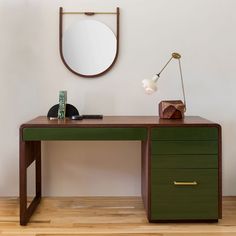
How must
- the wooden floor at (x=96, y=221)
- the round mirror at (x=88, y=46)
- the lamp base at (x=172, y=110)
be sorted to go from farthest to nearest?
the round mirror at (x=88, y=46)
the lamp base at (x=172, y=110)
the wooden floor at (x=96, y=221)

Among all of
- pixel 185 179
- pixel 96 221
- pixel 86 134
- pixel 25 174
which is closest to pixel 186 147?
pixel 185 179

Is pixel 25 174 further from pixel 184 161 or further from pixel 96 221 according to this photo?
pixel 184 161

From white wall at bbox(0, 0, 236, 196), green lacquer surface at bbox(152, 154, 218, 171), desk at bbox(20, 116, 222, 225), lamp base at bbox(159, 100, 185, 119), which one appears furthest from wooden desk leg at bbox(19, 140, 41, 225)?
lamp base at bbox(159, 100, 185, 119)

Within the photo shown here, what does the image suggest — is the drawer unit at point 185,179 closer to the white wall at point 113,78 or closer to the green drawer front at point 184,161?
the green drawer front at point 184,161

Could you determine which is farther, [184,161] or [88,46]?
[88,46]

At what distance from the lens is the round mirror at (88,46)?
2.68 meters

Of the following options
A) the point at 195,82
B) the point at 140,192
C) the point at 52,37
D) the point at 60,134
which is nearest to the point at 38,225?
the point at 60,134

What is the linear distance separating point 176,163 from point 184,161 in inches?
2.2

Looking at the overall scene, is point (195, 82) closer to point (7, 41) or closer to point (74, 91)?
point (74, 91)

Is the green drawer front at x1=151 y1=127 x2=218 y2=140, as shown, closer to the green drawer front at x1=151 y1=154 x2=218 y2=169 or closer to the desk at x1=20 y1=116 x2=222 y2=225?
the desk at x1=20 y1=116 x2=222 y2=225

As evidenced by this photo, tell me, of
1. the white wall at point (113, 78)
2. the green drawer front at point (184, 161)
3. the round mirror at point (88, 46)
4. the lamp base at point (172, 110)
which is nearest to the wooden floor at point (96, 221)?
the white wall at point (113, 78)

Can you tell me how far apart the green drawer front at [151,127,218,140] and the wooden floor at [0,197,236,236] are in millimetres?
583

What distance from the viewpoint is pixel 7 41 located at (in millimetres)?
2674

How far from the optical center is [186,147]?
7.14 ft
